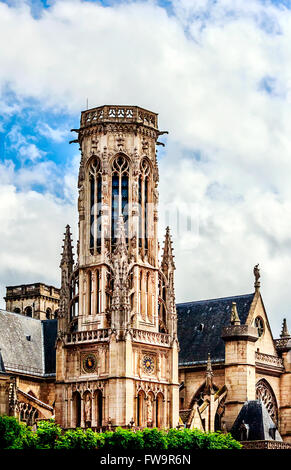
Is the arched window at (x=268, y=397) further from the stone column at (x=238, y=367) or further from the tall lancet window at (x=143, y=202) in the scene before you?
the tall lancet window at (x=143, y=202)

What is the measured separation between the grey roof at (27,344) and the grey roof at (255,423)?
636 inches

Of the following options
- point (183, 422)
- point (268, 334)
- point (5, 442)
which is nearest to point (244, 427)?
point (183, 422)

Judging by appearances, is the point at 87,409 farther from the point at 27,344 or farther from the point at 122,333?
the point at 27,344

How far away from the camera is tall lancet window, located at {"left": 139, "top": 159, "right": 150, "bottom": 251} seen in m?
98.2

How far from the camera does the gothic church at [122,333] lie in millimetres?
94188

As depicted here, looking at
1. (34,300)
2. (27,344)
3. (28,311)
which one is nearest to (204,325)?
(27,344)

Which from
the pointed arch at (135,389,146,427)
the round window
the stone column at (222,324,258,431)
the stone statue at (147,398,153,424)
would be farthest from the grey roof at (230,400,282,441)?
the round window

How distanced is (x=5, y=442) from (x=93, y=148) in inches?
1028

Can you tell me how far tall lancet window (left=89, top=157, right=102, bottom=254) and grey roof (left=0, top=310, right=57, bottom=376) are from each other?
1206cm

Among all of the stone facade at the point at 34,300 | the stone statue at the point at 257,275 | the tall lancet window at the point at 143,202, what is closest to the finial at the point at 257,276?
the stone statue at the point at 257,275

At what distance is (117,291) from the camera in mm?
94375

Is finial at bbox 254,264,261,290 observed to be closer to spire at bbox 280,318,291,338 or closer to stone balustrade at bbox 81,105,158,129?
spire at bbox 280,318,291,338

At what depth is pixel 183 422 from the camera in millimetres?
101062
